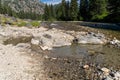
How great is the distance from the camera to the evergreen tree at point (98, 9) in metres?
102

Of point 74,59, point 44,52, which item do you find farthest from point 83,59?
point 44,52

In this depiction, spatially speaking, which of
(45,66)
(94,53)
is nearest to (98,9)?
(94,53)

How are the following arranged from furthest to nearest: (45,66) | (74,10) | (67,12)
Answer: (67,12) → (74,10) → (45,66)

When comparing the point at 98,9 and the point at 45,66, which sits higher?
the point at 98,9

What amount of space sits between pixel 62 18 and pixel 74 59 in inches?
4144

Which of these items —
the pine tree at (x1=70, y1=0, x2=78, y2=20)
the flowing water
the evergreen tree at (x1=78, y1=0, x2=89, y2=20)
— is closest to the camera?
the flowing water

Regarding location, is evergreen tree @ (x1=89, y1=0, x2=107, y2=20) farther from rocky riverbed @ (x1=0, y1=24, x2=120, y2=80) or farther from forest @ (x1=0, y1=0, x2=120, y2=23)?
rocky riverbed @ (x1=0, y1=24, x2=120, y2=80)

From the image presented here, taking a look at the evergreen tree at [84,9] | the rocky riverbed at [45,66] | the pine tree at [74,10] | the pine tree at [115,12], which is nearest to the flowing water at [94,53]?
the rocky riverbed at [45,66]

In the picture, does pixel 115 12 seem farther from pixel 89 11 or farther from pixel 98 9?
pixel 89 11

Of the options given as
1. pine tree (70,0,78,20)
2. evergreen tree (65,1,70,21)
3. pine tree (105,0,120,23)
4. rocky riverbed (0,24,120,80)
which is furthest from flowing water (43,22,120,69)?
evergreen tree (65,1,70,21)

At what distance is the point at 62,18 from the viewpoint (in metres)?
132

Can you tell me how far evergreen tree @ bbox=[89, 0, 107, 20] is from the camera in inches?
4033

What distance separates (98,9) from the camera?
104 metres

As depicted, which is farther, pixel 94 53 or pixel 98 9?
pixel 98 9
